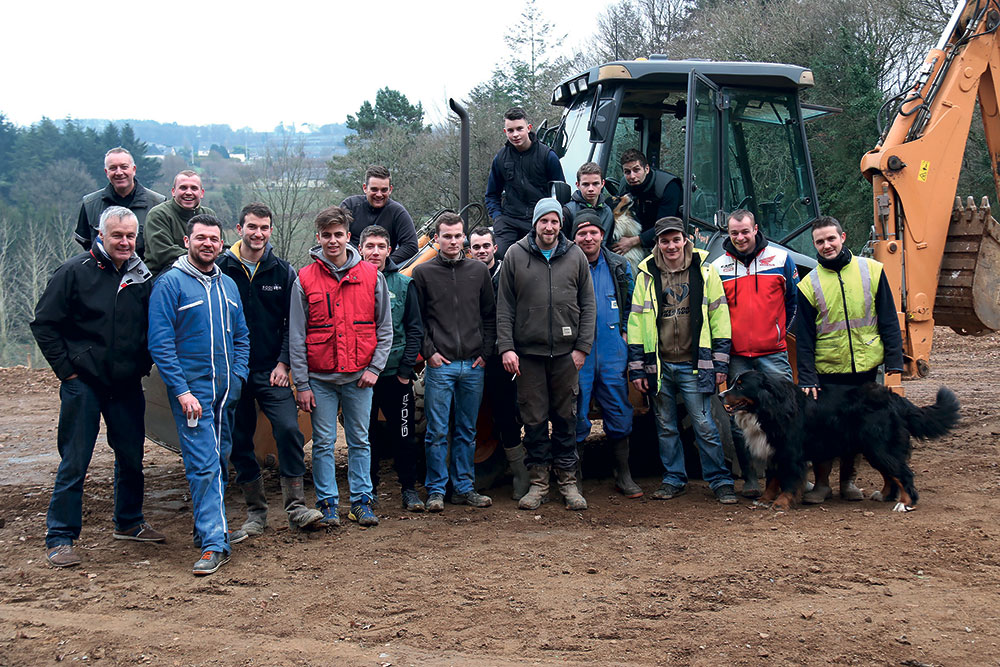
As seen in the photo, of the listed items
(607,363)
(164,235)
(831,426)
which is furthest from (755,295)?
(164,235)

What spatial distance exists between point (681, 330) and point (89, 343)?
4.02 m

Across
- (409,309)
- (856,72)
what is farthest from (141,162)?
(409,309)

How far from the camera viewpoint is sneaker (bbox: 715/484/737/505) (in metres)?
6.46

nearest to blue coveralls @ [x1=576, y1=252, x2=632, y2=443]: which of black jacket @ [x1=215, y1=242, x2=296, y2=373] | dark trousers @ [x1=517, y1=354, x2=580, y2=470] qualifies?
dark trousers @ [x1=517, y1=354, x2=580, y2=470]

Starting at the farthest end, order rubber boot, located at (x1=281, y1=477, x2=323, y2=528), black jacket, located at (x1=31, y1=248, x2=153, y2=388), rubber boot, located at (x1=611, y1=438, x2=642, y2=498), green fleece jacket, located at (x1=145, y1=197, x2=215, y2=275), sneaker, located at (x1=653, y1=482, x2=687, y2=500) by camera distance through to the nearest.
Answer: rubber boot, located at (x1=611, y1=438, x2=642, y2=498) < sneaker, located at (x1=653, y1=482, x2=687, y2=500) < green fleece jacket, located at (x1=145, y1=197, x2=215, y2=275) < rubber boot, located at (x1=281, y1=477, x2=323, y2=528) < black jacket, located at (x1=31, y1=248, x2=153, y2=388)

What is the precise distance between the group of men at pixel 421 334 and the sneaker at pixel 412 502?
0.07 feet

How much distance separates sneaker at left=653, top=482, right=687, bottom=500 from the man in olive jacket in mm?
668

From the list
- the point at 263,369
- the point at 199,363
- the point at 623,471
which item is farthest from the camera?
the point at 623,471

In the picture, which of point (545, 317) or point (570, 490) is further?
point (570, 490)

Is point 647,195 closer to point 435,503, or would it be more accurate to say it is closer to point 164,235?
point 435,503

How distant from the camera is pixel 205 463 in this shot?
530 cm

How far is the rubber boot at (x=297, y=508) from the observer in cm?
575

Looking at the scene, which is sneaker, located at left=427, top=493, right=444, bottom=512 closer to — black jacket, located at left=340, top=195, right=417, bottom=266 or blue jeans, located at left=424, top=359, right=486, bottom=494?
blue jeans, located at left=424, top=359, right=486, bottom=494

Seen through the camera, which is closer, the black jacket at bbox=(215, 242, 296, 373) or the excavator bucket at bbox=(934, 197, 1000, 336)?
the black jacket at bbox=(215, 242, 296, 373)
